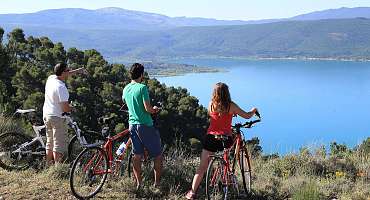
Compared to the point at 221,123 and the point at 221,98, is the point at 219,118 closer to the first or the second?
the point at 221,123

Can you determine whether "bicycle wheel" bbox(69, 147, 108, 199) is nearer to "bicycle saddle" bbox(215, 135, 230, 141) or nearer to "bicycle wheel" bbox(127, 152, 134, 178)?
"bicycle wheel" bbox(127, 152, 134, 178)

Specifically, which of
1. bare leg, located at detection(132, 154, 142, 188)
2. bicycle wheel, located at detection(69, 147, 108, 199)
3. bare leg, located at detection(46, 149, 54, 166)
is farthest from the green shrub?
bare leg, located at detection(46, 149, 54, 166)

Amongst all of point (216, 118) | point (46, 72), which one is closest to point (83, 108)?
point (46, 72)

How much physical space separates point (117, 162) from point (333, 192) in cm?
265

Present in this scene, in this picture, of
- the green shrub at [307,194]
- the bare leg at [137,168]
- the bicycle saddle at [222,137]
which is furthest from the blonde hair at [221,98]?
the green shrub at [307,194]

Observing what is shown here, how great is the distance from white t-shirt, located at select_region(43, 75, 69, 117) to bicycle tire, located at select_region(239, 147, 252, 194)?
2.12 metres

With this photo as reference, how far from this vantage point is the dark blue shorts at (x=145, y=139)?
16.8 ft

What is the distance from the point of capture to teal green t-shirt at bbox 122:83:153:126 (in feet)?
16.6

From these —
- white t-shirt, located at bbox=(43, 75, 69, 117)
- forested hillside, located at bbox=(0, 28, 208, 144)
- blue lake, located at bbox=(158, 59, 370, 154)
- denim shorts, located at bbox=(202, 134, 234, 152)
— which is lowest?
blue lake, located at bbox=(158, 59, 370, 154)

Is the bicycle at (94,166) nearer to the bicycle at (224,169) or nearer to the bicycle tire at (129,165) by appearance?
the bicycle tire at (129,165)

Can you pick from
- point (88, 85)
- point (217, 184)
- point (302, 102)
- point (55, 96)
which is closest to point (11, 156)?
point (55, 96)

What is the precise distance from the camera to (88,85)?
31062 millimetres

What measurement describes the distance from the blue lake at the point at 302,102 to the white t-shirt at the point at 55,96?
4404 centimetres

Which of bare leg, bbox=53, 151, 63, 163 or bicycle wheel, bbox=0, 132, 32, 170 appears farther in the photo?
bicycle wheel, bbox=0, 132, 32, 170
